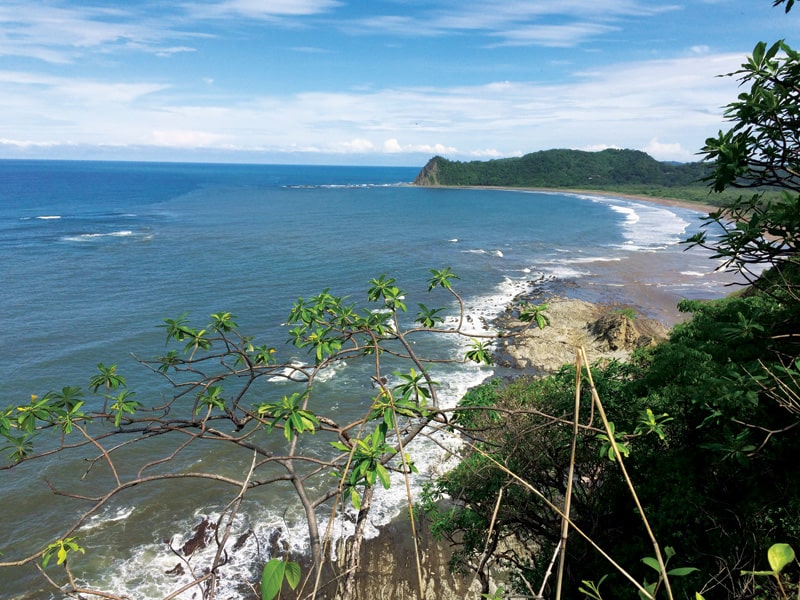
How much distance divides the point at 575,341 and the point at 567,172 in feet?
478

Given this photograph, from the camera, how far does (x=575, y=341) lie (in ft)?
91.7

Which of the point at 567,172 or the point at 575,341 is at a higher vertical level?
the point at 567,172

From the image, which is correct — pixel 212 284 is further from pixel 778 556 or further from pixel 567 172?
pixel 567 172

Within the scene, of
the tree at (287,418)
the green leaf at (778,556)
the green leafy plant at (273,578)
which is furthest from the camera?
the tree at (287,418)

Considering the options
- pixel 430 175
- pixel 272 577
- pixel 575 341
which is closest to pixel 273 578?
pixel 272 577

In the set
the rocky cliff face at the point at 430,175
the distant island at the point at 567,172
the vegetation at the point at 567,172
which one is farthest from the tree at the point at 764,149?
the rocky cliff face at the point at 430,175

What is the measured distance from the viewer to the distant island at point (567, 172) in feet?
490

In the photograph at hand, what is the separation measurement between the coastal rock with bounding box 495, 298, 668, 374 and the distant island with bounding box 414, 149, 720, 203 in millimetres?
123409

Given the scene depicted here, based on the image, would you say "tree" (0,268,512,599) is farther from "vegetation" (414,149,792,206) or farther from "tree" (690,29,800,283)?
"vegetation" (414,149,792,206)

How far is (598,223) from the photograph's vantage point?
7656 centimetres

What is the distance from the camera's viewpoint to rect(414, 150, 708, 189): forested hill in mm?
151375

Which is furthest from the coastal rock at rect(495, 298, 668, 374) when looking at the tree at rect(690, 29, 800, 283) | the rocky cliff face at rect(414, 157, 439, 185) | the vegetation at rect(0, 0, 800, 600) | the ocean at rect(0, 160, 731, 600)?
the rocky cliff face at rect(414, 157, 439, 185)

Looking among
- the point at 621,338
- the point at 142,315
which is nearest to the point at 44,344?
the point at 142,315

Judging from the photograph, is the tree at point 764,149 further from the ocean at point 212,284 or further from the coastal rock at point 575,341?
the coastal rock at point 575,341
